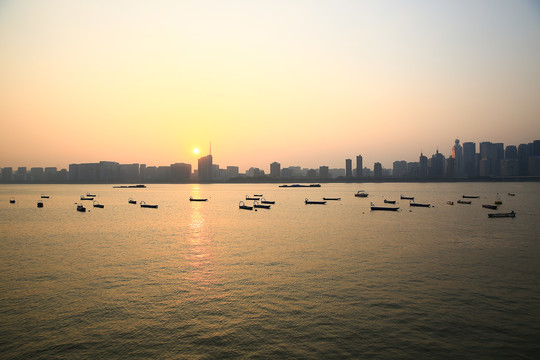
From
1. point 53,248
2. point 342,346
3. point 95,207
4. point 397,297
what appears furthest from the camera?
point 95,207

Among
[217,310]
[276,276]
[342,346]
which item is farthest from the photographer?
[276,276]

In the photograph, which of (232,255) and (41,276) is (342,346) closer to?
(232,255)

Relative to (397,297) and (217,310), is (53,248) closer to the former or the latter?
(217,310)

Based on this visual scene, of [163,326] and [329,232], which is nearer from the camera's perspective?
[163,326]

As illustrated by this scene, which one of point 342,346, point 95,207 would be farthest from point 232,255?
point 95,207

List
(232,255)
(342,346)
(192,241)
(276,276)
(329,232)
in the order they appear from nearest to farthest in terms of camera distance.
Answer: (342,346), (276,276), (232,255), (192,241), (329,232)

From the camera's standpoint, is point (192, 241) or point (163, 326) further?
point (192, 241)

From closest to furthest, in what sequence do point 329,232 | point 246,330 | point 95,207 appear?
1. point 246,330
2. point 329,232
3. point 95,207

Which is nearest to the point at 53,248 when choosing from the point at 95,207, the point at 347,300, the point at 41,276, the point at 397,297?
the point at 41,276

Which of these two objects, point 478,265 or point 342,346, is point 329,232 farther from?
point 342,346
